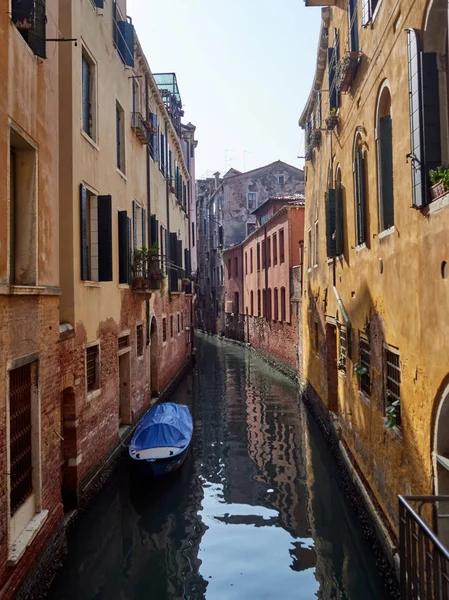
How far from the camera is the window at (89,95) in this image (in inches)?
340

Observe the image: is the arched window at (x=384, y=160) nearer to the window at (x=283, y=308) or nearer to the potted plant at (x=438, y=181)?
the potted plant at (x=438, y=181)

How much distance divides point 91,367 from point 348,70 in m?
6.16

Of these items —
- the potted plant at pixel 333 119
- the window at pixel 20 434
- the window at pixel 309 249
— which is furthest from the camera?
the window at pixel 309 249

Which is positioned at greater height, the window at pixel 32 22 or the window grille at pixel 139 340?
the window at pixel 32 22

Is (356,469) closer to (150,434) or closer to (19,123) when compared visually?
(150,434)

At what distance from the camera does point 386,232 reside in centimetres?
632

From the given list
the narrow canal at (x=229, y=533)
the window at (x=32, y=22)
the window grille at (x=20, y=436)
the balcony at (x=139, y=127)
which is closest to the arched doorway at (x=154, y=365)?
the narrow canal at (x=229, y=533)

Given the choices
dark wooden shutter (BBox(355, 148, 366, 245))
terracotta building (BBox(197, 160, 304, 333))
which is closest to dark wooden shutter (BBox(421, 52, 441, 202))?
dark wooden shutter (BBox(355, 148, 366, 245))

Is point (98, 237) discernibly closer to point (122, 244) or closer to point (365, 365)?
point (122, 244)

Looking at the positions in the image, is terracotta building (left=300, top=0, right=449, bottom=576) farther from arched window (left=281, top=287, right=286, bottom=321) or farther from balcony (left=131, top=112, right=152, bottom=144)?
arched window (left=281, top=287, right=286, bottom=321)

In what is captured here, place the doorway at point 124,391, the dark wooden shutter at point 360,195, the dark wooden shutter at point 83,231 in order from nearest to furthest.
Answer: the dark wooden shutter at point 360,195, the dark wooden shutter at point 83,231, the doorway at point 124,391

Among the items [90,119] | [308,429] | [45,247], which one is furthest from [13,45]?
[308,429]

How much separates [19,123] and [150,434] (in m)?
6.20

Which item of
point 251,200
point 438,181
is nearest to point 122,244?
point 438,181
